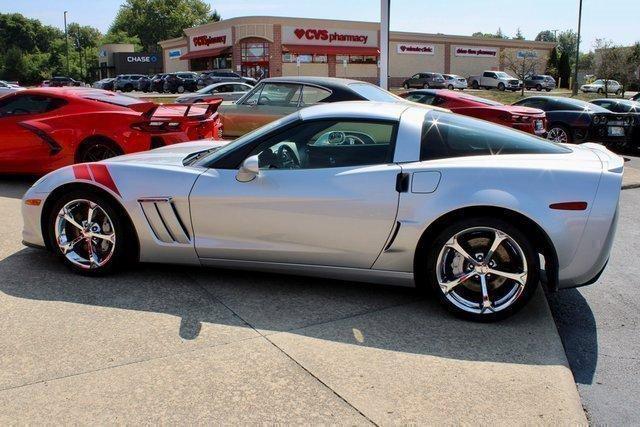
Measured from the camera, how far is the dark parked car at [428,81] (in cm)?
5056

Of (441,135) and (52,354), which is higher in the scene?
(441,135)

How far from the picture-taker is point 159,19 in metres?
114

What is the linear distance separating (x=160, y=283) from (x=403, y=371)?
2049 mm

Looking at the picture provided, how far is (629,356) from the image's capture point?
11.3 feet

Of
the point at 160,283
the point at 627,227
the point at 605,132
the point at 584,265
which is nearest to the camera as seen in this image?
the point at 584,265

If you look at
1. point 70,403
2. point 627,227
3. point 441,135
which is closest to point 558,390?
point 441,135

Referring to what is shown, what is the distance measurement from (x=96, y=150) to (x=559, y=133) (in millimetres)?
10401

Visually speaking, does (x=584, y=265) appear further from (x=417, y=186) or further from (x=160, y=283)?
(x=160, y=283)

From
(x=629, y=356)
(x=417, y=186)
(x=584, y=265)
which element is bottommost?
(x=629, y=356)

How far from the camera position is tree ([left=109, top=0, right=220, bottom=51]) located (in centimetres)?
11262

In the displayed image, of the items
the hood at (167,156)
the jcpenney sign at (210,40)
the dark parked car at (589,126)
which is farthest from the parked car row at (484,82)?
the hood at (167,156)

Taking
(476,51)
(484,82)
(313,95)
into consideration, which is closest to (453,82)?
(484,82)

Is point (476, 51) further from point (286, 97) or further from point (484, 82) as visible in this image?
point (286, 97)

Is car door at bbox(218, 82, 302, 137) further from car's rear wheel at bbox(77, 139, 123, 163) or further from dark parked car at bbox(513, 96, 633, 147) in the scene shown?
dark parked car at bbox(513, 96, 633, 147)
